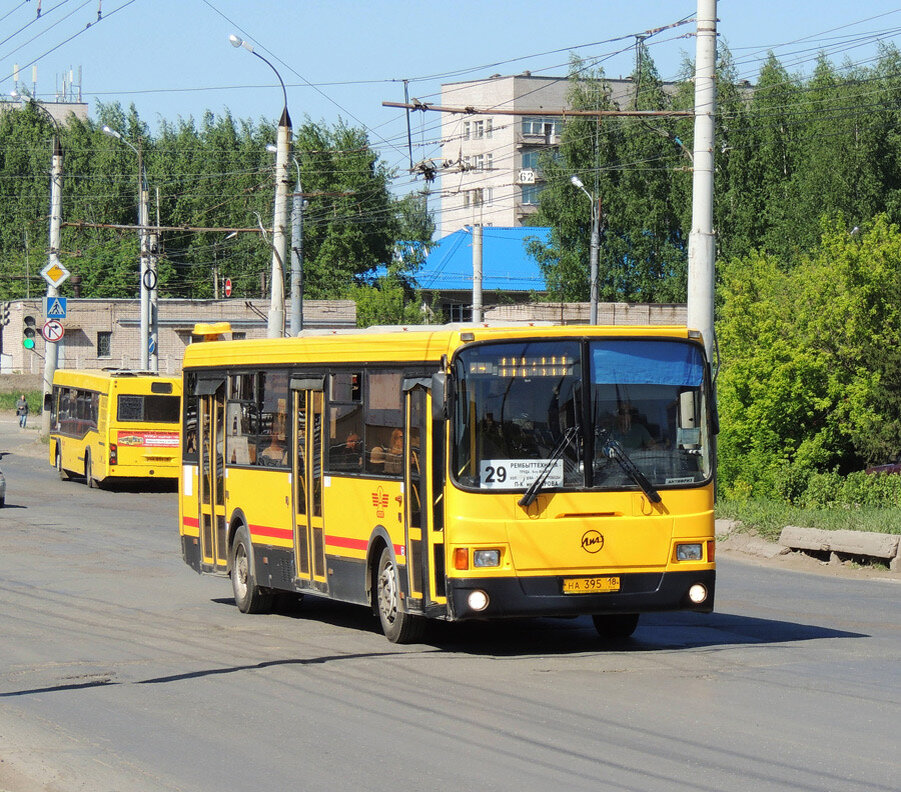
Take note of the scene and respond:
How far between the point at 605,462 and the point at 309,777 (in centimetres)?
466

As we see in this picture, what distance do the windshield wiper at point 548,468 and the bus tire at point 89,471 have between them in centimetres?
2595

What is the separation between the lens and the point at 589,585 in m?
11.5

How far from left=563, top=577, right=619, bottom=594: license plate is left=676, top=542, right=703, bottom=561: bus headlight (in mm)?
549

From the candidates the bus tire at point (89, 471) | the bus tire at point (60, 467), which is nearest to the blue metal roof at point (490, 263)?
the bus tire at point (60, 467)

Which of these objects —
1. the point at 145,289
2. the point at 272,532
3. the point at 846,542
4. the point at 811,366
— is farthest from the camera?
the point at 145,289

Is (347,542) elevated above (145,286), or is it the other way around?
(145,286)

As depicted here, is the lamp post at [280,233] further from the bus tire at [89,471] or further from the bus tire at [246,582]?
the bus tire at [246,582]

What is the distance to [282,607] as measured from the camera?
607 inches

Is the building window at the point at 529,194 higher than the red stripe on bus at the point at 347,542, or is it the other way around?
the building window at the point at 529,194

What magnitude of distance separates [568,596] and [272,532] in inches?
161

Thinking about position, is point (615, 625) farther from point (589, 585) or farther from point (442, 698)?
point (442, 698)

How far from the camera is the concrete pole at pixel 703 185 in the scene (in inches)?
877

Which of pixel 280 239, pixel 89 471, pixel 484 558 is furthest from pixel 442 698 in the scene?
pixel 89 471

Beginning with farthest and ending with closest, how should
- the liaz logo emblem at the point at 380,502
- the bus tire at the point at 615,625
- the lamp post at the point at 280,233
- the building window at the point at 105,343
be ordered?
the building window at the point at 105,343 → the lamp post at the point at 280,233 → the bus tire at the point at 615,625 → the liaz logo emblem at the point at 380,502
